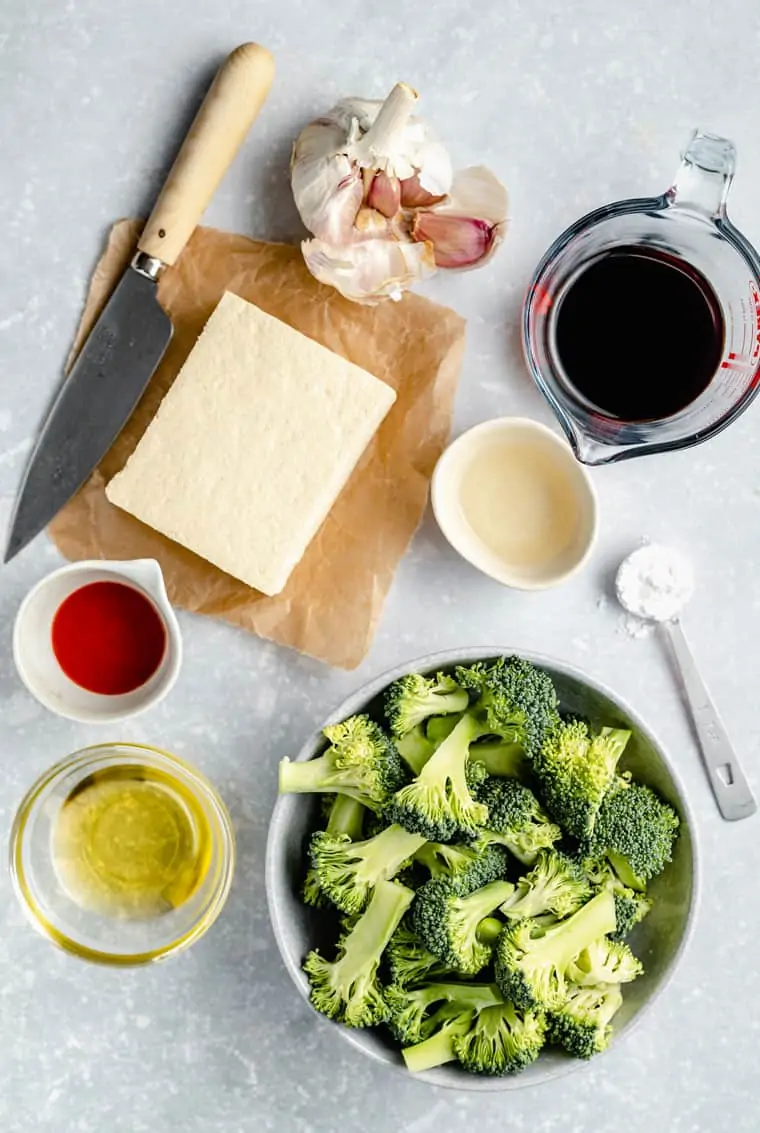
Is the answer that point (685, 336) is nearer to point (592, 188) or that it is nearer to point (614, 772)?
point (592, 188)

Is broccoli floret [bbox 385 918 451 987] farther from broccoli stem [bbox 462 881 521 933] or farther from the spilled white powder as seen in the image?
the spilled white powder

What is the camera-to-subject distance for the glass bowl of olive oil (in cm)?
186

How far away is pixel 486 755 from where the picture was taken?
5.94ft

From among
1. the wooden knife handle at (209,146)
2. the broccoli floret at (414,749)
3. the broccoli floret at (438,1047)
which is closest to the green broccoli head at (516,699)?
the broccoli floret at (414,749)

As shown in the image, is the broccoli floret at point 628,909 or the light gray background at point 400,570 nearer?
the broccoli floret at point 628,909

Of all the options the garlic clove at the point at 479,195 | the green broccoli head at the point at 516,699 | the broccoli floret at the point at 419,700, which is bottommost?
the broccoli floret at the point at 419,700

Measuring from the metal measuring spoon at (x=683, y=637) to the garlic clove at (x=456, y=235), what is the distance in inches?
23.7

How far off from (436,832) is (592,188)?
1159 millimetres

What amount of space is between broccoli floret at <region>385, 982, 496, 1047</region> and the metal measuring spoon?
1.91 feet

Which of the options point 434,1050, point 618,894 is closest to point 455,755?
point 618,894

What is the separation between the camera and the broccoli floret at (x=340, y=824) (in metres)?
1.81

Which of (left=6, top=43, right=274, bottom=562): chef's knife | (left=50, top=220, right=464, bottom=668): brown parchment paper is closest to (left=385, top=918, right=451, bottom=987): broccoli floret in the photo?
(left=50, top=220, right=464, bottom=668): brown parchment paper

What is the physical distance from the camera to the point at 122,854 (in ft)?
6.35

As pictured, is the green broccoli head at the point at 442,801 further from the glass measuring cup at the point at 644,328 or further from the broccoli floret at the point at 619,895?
the glass measuring cup at the point at 644,328
